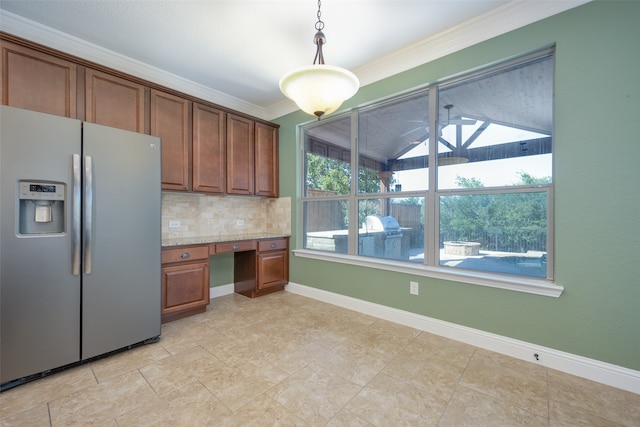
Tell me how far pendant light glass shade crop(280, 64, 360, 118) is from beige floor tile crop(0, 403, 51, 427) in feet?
7.57

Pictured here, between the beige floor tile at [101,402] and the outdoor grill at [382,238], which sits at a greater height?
the outdoor grill at [382,238]

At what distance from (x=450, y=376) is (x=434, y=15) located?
9.12 ft

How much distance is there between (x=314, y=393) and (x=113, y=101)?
2.99 meters

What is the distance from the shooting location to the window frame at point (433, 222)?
6.63 feet

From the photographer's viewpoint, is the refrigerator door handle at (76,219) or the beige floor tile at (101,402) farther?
the refrigerator door handle at (76,219)

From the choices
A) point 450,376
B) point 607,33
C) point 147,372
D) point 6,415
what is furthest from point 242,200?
point 607,33

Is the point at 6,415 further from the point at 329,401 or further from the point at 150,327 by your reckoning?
the point at 329,401

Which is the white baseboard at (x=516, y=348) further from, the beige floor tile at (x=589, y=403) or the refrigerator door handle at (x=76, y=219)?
the refrigerator door handle at (x=76, y=219)

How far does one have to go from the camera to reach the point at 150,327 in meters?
2.27

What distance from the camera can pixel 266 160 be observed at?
386cm

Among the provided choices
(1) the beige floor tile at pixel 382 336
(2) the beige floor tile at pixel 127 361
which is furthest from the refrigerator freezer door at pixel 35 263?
(1) the beige floor tile at pixel 382 336

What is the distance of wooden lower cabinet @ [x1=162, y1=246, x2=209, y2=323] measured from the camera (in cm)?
268

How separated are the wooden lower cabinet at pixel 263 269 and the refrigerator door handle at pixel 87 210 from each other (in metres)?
1.76

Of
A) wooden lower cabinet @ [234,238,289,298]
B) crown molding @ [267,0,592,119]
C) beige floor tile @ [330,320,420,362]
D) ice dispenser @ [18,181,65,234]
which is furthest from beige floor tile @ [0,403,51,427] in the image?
crown molding @ [267,0,592,119]
